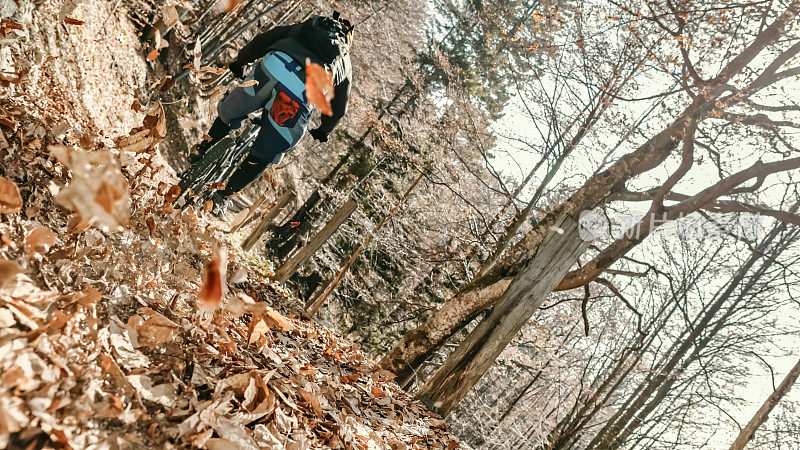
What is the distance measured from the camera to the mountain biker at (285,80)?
3490 millimetres

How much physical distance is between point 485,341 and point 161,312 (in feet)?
9.81

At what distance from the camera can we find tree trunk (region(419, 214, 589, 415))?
13.3 ft

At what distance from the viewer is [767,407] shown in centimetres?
746

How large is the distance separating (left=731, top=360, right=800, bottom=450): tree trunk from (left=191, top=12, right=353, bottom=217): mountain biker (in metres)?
8.83

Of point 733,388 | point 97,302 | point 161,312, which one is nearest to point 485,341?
point 161,312

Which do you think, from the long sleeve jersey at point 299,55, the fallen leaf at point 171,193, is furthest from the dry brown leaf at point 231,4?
the fallen leaf at point 171,193

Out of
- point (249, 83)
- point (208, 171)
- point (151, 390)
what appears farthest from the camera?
point (208, 171)

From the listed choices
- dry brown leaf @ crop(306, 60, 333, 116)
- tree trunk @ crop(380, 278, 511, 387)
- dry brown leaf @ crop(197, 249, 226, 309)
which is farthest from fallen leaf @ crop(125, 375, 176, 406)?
tree trunk @ crop(380, 278, 511, 387)

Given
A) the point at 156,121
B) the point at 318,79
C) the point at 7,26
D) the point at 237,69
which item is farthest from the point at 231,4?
the point at 7,26

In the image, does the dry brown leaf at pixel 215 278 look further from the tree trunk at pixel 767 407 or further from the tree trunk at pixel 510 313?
the tree trunk at pixel 767 407

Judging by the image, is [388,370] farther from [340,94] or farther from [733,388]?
[733,388]

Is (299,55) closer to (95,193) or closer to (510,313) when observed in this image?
(95,193)

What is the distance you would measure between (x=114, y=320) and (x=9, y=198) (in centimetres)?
53

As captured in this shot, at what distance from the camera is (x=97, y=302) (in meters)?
1.55
